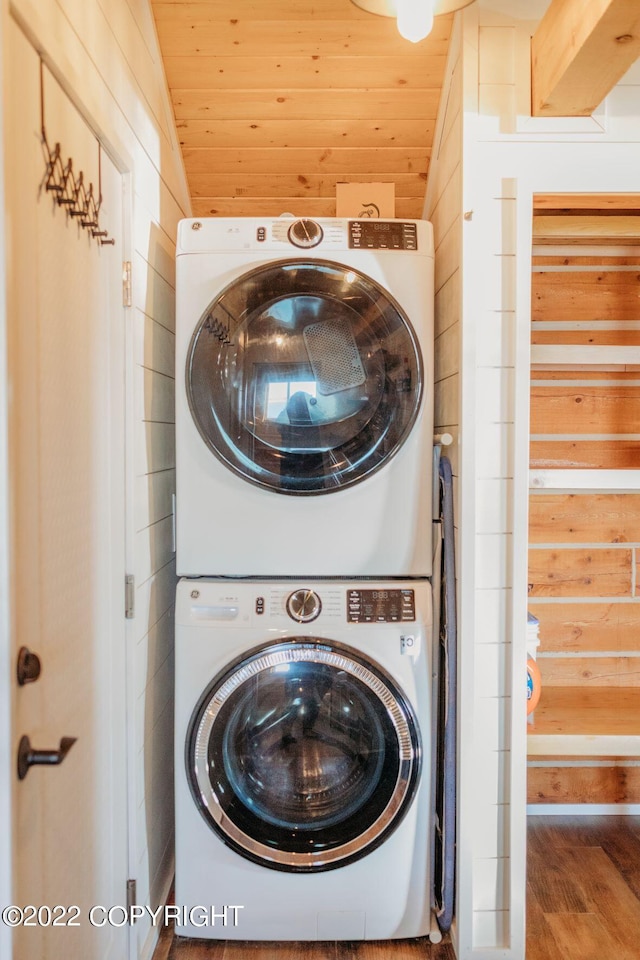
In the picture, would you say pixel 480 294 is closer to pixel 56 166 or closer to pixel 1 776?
pixel 56 166

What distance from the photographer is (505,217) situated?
1.78m

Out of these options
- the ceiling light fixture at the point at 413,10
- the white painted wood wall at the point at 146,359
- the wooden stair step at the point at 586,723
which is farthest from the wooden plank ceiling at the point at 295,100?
the wooden stair step at the point at 586,723

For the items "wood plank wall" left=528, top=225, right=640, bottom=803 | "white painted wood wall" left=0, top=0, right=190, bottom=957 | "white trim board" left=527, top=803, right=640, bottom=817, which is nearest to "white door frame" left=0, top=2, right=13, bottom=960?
"white painted wood wall" left=0, top=0, right=190, bottom=957

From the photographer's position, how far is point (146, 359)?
184cm

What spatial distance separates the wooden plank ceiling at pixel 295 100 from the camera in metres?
1.92

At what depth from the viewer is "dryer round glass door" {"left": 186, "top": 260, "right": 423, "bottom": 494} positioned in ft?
5.92

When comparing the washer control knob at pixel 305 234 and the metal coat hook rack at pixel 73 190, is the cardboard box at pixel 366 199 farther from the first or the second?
the metal coat hook rack at pixel 73 190

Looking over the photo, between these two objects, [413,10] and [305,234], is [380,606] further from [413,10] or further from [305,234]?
[413,10]

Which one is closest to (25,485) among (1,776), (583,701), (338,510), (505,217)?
(1,776)

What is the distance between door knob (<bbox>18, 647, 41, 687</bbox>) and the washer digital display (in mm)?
891

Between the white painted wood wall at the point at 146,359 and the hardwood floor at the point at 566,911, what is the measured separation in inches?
11.0

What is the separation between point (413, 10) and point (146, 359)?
1.02 metres

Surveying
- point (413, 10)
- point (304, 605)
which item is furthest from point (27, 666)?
point (413, 10)

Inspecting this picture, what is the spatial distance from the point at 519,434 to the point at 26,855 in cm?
140
